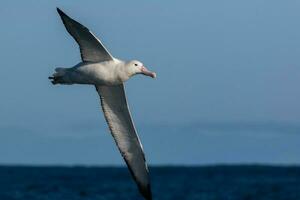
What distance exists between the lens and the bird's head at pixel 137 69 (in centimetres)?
1867

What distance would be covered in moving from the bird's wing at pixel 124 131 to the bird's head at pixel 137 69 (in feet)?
4.42

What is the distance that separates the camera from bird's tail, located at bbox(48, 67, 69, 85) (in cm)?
1877

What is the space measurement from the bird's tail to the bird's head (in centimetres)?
110

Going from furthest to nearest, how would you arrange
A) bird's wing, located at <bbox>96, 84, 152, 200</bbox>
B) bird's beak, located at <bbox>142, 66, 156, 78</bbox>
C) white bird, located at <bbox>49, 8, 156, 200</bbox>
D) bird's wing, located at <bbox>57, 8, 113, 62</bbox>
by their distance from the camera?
bird's wing, located at <bbox>96, 84, 152, 200</bbox>
bird's beak, located at <bbox>142, 66, 156, 78</bbox>
white bird, located at <bbox>49, 8, 156, 200</bbox>
bird's wing, located at <bbox>57, 8, 113, 62</bbox>

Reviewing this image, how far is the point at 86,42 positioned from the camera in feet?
61.9
